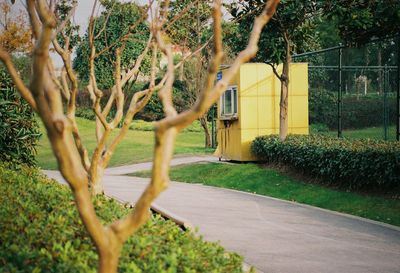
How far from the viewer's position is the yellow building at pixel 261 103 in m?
24.2

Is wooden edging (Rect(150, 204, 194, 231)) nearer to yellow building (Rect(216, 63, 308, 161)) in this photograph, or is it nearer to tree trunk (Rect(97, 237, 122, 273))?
tree trunk (Rect(97, 237, 122, 273))

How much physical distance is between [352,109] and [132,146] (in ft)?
40.1

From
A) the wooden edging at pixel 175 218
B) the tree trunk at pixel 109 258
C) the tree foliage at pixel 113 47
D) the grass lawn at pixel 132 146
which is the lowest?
the grass lawn at pixel 132 146

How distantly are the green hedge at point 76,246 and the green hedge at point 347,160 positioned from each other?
26.2ft

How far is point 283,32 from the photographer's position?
854 inches

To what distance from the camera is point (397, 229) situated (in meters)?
11.5

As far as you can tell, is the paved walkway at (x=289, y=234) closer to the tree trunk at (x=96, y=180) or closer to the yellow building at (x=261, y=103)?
the tree trunk at (x=96, y=180)

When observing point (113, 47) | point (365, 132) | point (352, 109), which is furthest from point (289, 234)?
point (113, 47)

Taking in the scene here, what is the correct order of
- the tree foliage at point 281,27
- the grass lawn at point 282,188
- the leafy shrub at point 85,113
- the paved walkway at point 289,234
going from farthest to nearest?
1. the leafy shrub at point 85,113
2. the tree foliage at point 281,27
3. the grass lawn at point 282,188
4. the paved walkway at point 289,234

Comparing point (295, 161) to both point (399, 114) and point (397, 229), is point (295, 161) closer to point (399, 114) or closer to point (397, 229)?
point (399, 114)

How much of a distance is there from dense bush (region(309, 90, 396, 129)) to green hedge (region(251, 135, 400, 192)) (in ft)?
56.5

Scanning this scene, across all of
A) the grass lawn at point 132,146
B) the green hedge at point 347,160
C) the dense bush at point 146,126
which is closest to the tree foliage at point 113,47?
the grass lawn at point 132,146

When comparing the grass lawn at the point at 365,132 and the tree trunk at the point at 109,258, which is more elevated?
the tree trunk at the point at 109,258

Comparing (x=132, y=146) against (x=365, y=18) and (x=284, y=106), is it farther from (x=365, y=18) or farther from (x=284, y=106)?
(x=365, y=18)
